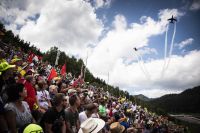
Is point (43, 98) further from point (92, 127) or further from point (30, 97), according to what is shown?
point (92, 127)

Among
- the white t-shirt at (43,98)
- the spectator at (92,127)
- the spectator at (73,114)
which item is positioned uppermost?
the white t-shirt at (43,98)

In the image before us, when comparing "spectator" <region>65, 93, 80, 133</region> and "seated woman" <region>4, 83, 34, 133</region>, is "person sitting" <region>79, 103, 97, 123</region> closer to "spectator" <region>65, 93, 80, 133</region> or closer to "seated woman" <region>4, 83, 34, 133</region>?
"spectator" <region>65, 93, 80, 133</region>

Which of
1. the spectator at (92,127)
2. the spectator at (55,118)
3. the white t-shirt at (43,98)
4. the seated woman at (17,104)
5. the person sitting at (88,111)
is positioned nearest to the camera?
the spectator at (92,127)

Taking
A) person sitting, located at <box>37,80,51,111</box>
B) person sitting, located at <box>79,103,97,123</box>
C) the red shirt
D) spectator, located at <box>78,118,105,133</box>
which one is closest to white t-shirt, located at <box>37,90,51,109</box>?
person sitting, located at <box>37,80,51,111</box>

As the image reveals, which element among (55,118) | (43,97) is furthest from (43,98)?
(55,118)

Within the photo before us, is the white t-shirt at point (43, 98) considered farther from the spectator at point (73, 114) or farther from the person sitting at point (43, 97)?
the spectator at point (73, 114)

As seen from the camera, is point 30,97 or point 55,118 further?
point 30,97

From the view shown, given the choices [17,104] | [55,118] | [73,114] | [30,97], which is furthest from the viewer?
[30,97]

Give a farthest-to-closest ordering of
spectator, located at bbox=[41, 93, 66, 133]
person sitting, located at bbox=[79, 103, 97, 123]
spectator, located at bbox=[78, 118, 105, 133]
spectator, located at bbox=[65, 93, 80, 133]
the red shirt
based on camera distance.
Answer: person sitting, located at bbox=[79, 103, 97, 123]
the red shirt
spectator, located at bbox=[65, 93, 80, 133]
spectator, located at bbox=[41, 93, 66, 133]
spectator, located at bbox=[78, 118, 105, 133]

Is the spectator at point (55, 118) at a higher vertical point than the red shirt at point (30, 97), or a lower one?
lower

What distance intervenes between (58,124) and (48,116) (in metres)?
0.35

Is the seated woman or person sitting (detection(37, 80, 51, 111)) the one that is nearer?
the seated woman

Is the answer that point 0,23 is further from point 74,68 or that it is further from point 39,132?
point 39,132

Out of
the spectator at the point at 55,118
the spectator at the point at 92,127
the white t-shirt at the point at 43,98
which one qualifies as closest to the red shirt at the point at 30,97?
the white t-shirt at the point at 43,98
